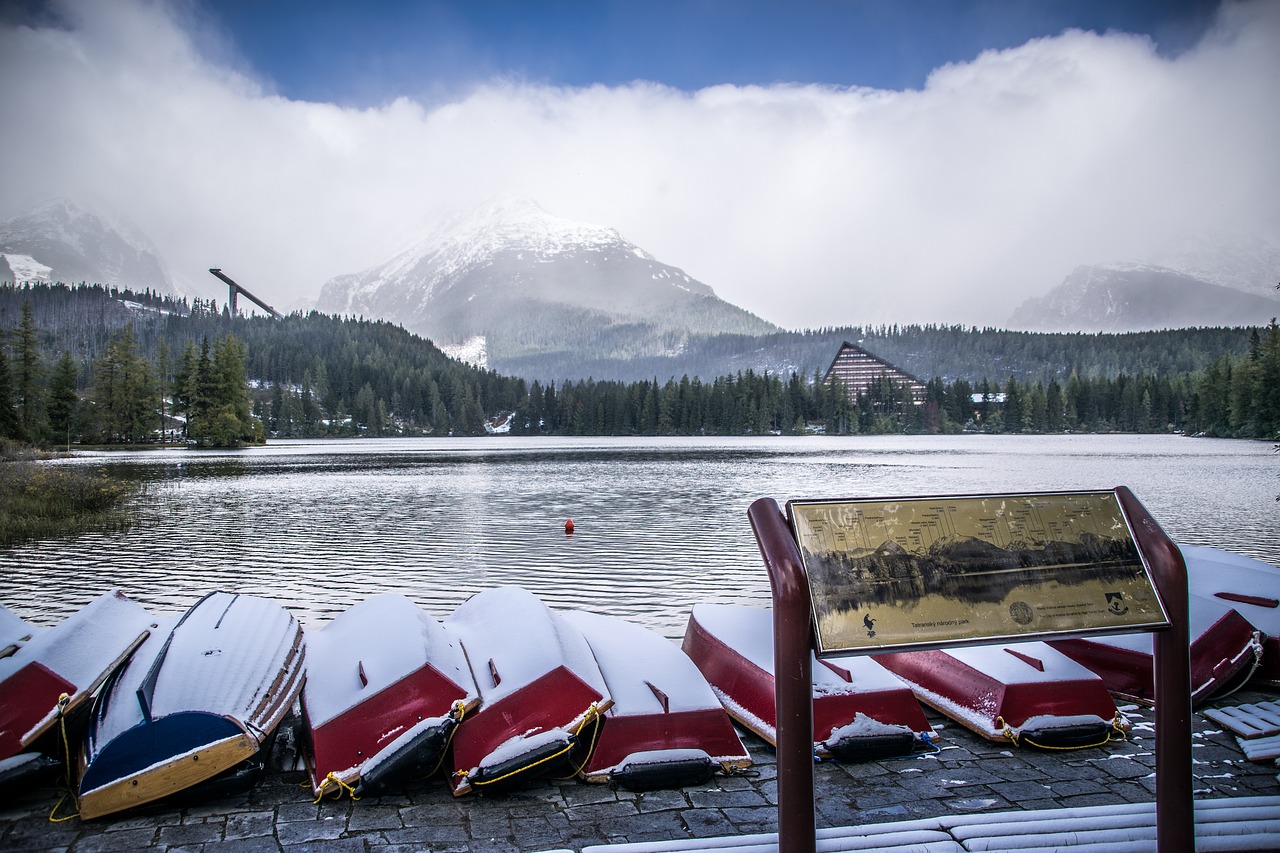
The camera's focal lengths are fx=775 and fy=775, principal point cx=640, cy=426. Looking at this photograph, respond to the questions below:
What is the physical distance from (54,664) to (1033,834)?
656 cm

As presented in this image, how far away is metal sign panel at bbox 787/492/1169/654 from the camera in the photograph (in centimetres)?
360

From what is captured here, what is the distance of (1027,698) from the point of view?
6184mm

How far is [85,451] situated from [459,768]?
90.1m

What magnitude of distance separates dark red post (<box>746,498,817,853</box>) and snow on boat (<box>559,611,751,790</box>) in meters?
1.83

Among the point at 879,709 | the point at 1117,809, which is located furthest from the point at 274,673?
the point at 1117,809

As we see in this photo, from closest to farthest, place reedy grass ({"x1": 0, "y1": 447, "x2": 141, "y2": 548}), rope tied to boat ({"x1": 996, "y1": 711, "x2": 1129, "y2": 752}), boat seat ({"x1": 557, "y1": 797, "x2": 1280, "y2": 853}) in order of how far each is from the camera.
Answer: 1. boat seat ({"x1": 557, "y1": 797, "x2": 1280, "y2": 853})
2. rope tied to boat ({"x1": 996, "y1": 711, "x2": 1129, "y2": 752})
3. reedy grass ({"x1": 0, "y1": 447, "x2": 141, "y2": 548})

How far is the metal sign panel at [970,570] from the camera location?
3602mm

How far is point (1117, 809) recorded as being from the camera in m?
4.55

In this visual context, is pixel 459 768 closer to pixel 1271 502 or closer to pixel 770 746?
pixel 770 746

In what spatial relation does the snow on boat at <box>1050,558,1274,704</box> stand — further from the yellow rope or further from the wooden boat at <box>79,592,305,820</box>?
the wooden boat at <box>79,592,305,820</box>

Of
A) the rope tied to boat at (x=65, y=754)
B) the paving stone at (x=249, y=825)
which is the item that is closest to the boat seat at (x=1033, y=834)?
the paving stone at (x=249, y=825)

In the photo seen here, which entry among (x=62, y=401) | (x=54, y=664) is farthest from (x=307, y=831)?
(x=62, y=401)

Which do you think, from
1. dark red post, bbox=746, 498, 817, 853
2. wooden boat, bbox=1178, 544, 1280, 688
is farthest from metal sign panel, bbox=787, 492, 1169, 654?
wooden boat, bbox=1178, 544, 1280, 688

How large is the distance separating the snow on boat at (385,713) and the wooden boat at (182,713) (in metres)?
0.38
